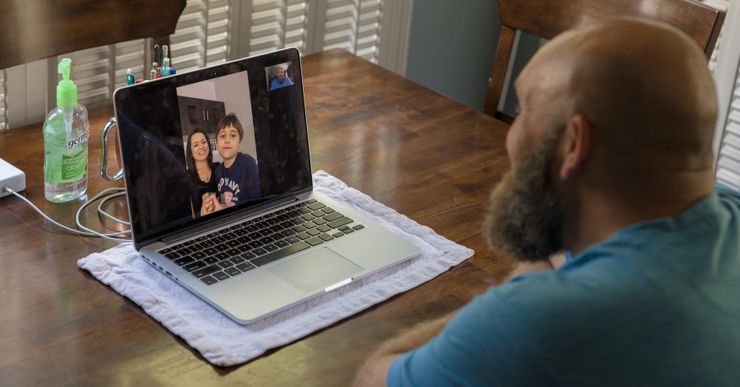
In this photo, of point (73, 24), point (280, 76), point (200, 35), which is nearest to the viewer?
point (280, 76)

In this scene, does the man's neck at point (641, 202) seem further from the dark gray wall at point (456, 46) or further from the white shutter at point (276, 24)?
the dark gray wall at point (456, 46)

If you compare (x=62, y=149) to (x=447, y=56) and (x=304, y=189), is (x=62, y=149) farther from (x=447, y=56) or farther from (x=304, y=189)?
(x=447, y=56)

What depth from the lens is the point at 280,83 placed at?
5.31 ft

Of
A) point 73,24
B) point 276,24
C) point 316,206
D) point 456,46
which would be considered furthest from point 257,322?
point 456,46

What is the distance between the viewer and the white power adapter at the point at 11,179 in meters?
1.62

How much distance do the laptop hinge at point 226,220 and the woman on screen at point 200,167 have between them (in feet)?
0.07

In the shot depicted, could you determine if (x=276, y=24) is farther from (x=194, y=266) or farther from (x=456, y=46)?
(x=194, y=266)

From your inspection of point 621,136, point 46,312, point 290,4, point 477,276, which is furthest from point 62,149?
point 290,4

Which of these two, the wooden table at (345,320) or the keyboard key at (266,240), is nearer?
the wooden table at (345,320)

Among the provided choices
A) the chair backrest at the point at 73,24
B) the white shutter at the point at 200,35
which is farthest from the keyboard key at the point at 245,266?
the white shutter at the point at 200,35

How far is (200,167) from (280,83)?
188mm

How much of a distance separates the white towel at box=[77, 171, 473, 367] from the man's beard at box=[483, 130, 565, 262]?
305 millimetres

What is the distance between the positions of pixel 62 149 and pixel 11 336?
38cm

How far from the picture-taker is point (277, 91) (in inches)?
63.6
